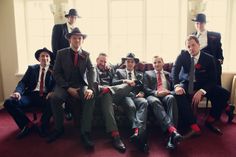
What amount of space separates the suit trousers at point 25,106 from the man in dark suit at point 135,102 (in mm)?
1010

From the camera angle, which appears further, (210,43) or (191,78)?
(210,43)

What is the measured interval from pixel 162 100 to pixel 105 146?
3.15 ft

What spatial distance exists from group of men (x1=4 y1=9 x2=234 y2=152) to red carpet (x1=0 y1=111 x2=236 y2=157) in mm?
93

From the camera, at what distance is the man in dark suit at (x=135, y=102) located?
277 centimetres

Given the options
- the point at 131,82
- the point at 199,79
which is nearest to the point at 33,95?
the point at 131,82

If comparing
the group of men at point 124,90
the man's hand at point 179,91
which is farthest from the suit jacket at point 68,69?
the man's hand at point 179,91

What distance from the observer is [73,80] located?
3.25m

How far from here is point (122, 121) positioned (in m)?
3.35

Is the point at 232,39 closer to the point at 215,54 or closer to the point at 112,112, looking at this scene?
the point at 215,54

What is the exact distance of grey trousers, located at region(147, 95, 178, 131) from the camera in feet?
9.64

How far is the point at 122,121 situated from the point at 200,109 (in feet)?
5.60

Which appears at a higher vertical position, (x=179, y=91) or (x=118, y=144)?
(x=179, y=91)

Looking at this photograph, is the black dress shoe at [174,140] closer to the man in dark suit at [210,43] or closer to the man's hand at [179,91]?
the man's hand at [179,91]

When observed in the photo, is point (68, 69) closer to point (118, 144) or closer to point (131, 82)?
point (131, 82)
